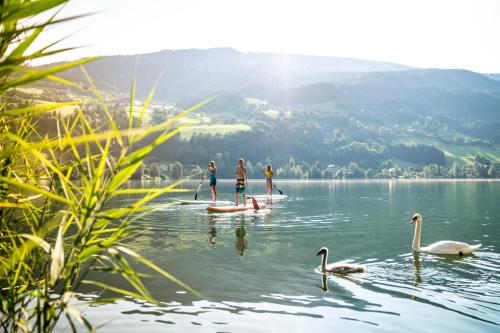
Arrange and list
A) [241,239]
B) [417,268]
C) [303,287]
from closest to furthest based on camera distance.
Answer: [303,287] < [417,268] < [241,239]

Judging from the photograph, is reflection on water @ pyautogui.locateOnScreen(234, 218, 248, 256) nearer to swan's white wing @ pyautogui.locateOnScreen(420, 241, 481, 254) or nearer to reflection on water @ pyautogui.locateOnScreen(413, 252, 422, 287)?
reflection on water @ pyautogui.locateOnScreen(413, 252, 422, 287)

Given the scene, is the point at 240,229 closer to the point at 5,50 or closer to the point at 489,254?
the point at 489,254

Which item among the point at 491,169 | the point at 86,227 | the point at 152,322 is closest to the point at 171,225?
the point at 152,322

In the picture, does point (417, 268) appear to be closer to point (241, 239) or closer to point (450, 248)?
point (450, 248)

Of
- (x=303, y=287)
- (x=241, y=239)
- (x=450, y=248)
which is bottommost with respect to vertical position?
(x=303, y=287)

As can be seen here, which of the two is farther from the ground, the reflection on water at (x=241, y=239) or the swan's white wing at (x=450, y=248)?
the swan's white wing at (x=450, y=248)

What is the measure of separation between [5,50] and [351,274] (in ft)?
41.1

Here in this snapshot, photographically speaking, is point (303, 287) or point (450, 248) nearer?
point (303, 287)

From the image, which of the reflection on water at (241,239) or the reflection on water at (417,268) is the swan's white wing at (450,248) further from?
the reflection on water at (241,239)

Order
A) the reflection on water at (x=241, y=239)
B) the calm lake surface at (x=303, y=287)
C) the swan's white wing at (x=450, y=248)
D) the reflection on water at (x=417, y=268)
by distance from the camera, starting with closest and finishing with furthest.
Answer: the calm lake surface at (x=303, y=287) < the reflection on water at (x=417, y=268) < the swan's white wing at (x=450, y=248) < the reflection on water at (x=241, y=239)

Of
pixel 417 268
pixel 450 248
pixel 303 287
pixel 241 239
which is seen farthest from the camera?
pixel 241 239

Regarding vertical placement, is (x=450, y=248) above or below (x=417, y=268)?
above

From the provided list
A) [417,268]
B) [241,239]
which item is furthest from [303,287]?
[241,239]

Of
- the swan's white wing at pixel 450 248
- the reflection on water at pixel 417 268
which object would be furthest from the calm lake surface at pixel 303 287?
the swan's white wing at pixel 450 248
